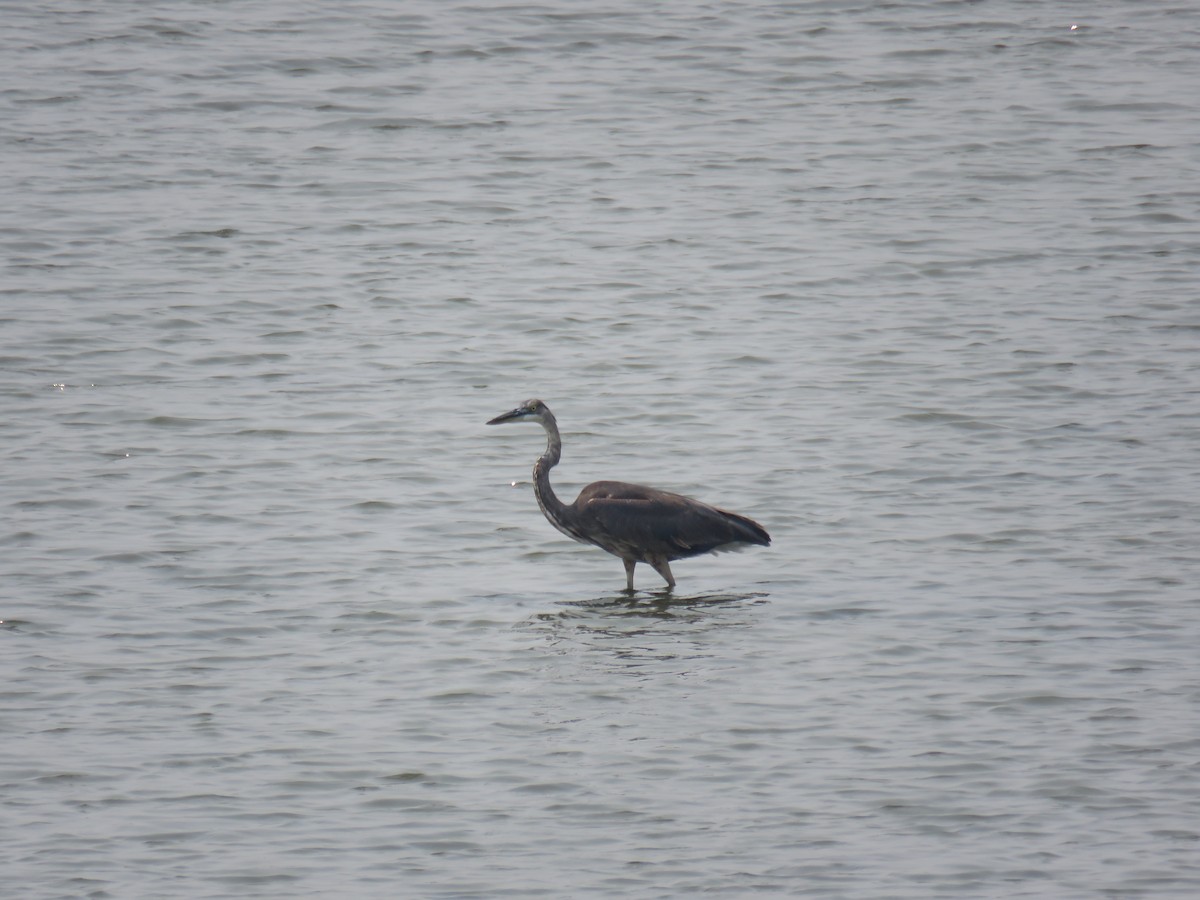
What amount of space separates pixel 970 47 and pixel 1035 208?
7.97m

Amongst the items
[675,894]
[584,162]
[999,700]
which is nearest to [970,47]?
[584,162]

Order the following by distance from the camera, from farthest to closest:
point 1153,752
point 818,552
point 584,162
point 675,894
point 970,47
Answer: point 970,47, point 584,162, point 818,552, point 1153,752, point 675,894

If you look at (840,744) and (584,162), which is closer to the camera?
(840,744)

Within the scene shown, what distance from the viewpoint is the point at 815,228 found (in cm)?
2589

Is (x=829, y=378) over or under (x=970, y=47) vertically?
under

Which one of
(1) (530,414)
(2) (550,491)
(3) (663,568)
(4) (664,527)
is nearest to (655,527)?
(4) (664,527)

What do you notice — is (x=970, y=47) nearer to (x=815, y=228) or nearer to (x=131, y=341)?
(x=815, y=228)

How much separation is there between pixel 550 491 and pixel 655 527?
3.30 feet

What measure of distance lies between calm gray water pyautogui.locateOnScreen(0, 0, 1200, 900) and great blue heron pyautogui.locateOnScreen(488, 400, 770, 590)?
31cm

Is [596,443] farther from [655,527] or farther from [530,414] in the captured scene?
[655,527]

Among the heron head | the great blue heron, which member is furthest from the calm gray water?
the heron head

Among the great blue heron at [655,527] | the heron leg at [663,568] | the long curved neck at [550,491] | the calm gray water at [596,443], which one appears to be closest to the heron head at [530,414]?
the long curved neck at [550,491]

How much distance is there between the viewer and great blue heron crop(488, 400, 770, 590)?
1366 cm

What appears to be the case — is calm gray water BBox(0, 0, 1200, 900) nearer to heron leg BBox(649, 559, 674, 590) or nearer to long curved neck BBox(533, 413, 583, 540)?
heron leg BBox(649, 559, 674, 590)
